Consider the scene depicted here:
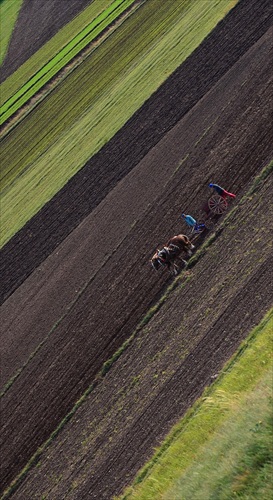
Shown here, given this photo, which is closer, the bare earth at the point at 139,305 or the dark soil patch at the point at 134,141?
the bare earth at the point at 139,305

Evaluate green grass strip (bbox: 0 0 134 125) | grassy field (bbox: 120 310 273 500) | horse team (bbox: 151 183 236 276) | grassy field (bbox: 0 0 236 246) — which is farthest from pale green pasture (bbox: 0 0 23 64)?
grassy field (bbox: 120 310 273 500)

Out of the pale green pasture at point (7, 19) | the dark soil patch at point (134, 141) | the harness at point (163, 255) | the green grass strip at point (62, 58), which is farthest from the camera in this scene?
the pale green pasture at point (7, 19)

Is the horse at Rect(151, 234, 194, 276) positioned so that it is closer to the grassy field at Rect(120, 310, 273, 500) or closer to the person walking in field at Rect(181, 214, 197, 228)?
the person walking in field at Rect(181, 214, 197, 228)

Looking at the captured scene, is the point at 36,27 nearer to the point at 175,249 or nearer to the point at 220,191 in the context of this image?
the point at 220,191

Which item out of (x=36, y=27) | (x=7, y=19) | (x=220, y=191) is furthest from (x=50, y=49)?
(x=220, y=191)

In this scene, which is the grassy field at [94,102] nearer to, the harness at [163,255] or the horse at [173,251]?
the horse at [173,251]

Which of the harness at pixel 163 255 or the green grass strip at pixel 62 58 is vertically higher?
the green grass strip at pixel 62 58

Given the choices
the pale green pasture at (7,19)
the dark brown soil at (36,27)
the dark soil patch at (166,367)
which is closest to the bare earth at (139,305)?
the dark soil patch at (166,367)
